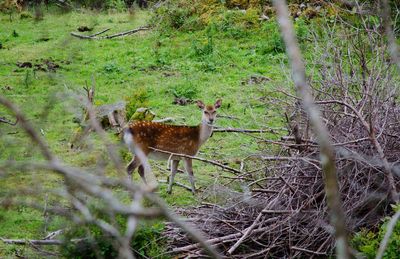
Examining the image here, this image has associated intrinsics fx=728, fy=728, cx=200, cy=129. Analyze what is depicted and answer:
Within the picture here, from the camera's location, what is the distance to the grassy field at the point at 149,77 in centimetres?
1017

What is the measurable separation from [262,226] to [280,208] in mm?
236

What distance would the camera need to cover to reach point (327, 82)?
7348 mm

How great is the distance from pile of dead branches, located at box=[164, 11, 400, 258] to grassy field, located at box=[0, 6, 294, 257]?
151cm

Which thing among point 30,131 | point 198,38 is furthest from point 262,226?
point 198,38

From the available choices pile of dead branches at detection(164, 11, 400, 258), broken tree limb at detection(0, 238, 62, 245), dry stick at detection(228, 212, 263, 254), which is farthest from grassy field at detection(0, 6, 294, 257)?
dry stick at detection(228, 212, 263, 254)

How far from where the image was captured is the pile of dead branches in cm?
640

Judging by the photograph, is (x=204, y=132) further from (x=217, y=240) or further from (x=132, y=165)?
(x=217, y=240)

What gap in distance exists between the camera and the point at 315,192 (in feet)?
22.2

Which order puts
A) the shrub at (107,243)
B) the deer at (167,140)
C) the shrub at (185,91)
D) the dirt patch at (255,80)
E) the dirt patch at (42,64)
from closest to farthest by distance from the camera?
1. the shrub at (107,243)
2. the deer at (167,140)
3. the shrub at (185,91)
4. the dirt patch at (255,80)
5. the dirt patch at (42,64)

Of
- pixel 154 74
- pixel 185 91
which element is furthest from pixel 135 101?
pixel 154 74

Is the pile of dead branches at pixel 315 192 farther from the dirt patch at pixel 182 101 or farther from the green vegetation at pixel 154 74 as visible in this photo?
the dirt patch at pixel 182 101

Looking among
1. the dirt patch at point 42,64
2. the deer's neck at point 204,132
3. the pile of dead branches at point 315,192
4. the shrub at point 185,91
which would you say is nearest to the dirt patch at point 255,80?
the shrub at point 185,91

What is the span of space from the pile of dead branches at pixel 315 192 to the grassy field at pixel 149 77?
1512mm

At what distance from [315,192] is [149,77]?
8175mm
